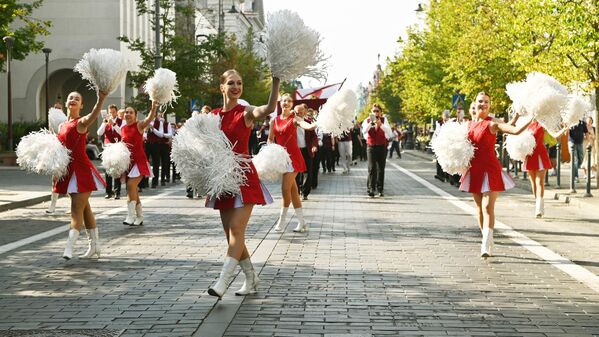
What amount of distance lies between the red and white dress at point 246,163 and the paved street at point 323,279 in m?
0.80

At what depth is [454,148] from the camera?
10062mm

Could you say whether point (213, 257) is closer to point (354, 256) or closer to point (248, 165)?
point (354, 256)

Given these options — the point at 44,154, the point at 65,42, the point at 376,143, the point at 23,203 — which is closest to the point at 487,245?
the point at 44,154

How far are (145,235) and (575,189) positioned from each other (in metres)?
11.6

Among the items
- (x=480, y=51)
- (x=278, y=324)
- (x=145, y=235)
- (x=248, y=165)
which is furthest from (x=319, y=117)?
(x=480, y=51)

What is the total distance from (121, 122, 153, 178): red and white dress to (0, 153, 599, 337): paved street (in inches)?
32.4

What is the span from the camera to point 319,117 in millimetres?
13086

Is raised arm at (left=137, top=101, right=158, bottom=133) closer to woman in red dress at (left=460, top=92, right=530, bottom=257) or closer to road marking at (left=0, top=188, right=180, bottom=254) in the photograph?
road marking at (left=0, top=188, right=180, bottom=254)

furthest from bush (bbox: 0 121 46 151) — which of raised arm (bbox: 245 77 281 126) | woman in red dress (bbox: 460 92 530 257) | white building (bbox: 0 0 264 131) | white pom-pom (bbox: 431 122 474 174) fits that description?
raised arm (bbox: 245 77 281 126)

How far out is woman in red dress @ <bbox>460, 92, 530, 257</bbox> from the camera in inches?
392

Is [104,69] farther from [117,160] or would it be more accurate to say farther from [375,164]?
[375,164]

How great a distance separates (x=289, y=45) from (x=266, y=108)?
1.79ft

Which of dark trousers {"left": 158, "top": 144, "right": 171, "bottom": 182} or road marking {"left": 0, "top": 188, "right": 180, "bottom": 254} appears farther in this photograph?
dark trousers {"left": 158, "top": 144, "right": 171, "bottom": 182}

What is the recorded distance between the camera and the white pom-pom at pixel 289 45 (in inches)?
275
